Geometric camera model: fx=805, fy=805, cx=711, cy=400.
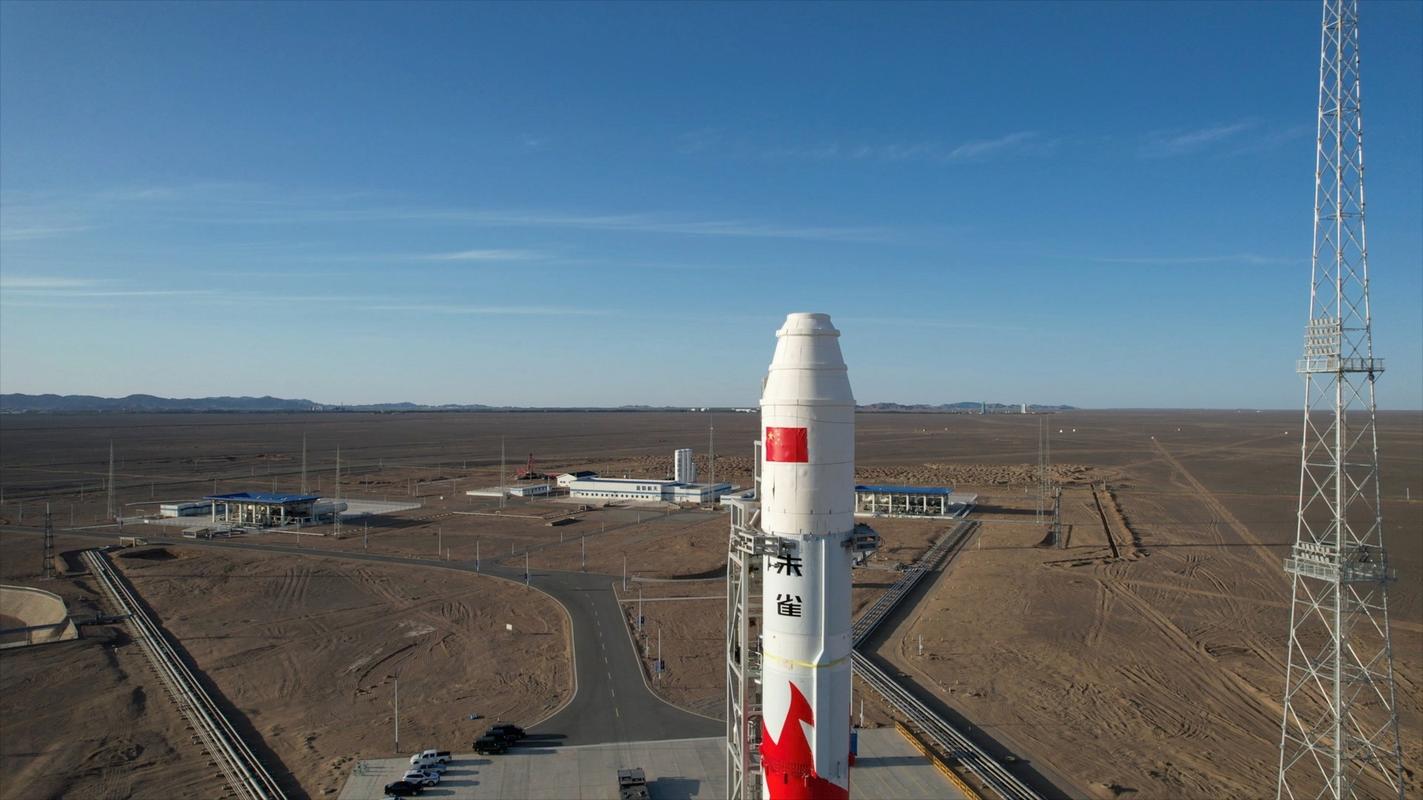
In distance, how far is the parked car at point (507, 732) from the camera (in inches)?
1103

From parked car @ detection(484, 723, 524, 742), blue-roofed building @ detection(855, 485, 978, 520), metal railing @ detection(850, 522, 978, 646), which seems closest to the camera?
parked car @ detection(484, 723, 524, 742)

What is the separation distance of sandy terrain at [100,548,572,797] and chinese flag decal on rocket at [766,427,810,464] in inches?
761

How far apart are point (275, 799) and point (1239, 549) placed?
65.4m

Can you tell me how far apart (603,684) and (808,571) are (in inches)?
832

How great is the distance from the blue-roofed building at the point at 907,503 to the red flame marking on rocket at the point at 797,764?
63978 mm

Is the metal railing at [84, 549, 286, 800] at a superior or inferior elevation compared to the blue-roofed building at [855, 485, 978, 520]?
inferior

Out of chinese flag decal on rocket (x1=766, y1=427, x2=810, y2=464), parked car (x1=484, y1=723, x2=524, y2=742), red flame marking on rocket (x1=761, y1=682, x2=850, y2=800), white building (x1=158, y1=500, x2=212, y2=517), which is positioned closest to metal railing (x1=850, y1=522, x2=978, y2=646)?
parked car (x1=484, y1=723, x2=524, y2=742)

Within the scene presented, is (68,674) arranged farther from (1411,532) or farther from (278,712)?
(1411,532)

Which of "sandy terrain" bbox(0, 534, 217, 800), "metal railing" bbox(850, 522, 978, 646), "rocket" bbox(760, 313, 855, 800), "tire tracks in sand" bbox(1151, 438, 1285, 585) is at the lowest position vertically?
"sandy terrain" bbox(0, 534, 217, 800)

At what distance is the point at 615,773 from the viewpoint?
25953 millimetres

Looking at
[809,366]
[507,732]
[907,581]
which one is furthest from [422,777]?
[907,581]

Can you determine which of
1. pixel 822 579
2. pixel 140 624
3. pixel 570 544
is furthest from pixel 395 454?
pixel 822 579

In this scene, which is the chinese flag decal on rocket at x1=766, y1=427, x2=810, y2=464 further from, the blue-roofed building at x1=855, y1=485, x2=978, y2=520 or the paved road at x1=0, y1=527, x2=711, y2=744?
the blue-roofed building at x1=855, y1=485, x2=978, y2=520

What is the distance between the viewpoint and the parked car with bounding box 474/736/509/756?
27.4m
